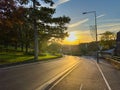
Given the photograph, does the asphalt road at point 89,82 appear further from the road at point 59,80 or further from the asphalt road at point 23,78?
the asphalt road at point 23,78

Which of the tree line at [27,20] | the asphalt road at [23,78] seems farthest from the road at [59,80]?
the tree line at [27,20]

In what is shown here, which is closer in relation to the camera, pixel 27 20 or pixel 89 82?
pixel 89 82

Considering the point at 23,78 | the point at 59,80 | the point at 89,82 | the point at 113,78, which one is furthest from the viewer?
the point at 113,78

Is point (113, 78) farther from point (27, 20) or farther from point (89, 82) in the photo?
point (27, 20)

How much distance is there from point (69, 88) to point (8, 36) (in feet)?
213

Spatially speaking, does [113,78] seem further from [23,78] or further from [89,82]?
[23,78]

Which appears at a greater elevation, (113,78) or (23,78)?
(23,78)

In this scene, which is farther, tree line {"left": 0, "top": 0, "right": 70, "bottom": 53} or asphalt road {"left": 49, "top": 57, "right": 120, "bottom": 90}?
tree line {"left": 0, "top": 0, "right": 70, "bottom": 53}

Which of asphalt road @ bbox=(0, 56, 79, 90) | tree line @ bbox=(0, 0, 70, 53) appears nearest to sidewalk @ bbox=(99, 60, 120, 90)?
asphalt road @ bbox=(0, 56, 79, 90)

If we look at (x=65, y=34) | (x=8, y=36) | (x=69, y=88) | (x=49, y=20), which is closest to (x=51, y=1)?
(x=49, y=20)

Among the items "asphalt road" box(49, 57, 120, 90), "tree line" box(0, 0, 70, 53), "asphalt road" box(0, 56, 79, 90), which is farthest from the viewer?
"tree line" box(0, 0, 70, 53)

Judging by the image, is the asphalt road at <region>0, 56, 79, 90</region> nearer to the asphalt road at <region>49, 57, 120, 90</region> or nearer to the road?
the road

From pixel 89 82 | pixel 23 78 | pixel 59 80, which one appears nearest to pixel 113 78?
pixel 89 82

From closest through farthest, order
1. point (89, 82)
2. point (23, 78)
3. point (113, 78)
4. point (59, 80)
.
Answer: point (89, 82), point (59, 80), point (23, 78), point (113, 78)
